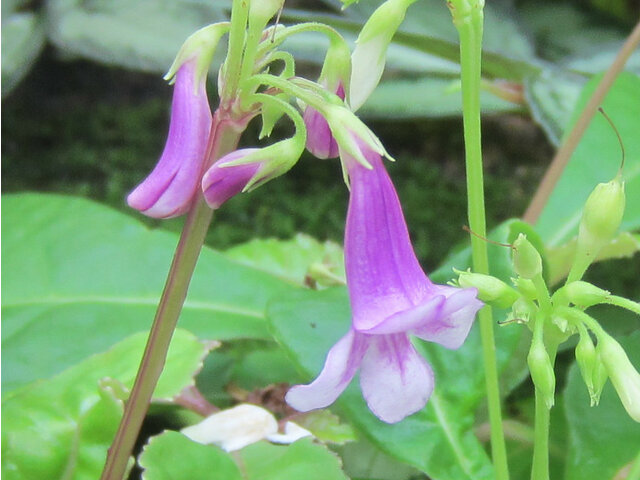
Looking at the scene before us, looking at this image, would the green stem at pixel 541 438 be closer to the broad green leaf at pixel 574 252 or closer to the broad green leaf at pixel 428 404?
the broad green leaf at pixel 428 404

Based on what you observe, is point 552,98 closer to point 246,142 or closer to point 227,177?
point 246,142

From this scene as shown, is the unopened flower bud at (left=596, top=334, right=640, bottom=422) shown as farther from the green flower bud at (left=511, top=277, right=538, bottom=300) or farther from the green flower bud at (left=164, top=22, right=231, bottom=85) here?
the green flower bud at (left=164, top=22, right=231, bottom=85)

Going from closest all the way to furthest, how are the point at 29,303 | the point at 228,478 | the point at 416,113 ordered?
the point at 228,478
the point at 29,303
the point at 416,113

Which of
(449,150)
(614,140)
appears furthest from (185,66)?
(449,150)

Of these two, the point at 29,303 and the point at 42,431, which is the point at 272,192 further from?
the point at 42,431

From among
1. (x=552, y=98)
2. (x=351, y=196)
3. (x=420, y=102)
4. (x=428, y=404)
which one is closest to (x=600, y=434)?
(x=428, y=404)

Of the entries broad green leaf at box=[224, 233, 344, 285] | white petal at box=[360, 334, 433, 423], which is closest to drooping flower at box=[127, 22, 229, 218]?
white petal at box=[360, 334, 433, 423]

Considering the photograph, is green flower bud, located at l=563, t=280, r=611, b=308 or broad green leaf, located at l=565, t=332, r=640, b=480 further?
broad green leaf, located at l=565, t=332, r=640, b=480
